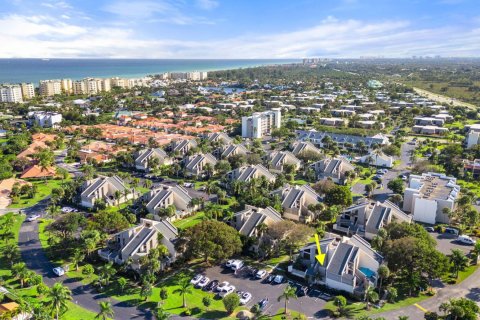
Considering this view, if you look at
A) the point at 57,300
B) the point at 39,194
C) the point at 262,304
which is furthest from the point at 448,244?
the point at 39,194

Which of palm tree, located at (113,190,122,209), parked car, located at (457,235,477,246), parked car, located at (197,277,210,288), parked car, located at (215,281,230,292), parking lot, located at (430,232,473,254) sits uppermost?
palm tree, located at (113,190,122,209)

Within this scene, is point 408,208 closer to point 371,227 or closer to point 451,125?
point 371,227

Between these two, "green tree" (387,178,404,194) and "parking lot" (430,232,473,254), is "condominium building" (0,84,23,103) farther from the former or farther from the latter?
"parking lot" (430,232,473,254)

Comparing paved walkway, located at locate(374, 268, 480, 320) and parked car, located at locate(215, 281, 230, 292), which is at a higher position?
parked car, located at locate(215, 281, 230, 292)

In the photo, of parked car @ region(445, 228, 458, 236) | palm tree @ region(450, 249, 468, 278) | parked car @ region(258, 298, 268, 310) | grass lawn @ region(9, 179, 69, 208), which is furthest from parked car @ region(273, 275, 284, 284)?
grass lawn @ region(9, 179, 69, 208)

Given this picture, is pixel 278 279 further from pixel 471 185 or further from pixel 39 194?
pixel 471 185

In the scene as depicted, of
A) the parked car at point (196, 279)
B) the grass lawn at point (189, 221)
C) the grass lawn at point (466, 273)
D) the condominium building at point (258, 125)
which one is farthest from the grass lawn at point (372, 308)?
the condominium building at point (258, 125)
